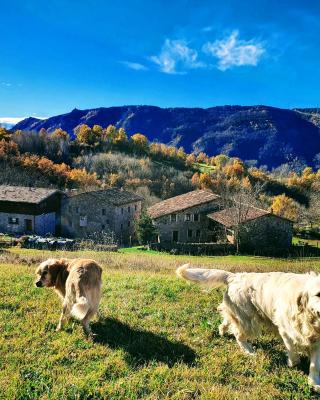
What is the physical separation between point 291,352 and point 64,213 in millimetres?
52590

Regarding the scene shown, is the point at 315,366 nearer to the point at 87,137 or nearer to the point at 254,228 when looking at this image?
the point at 254,228

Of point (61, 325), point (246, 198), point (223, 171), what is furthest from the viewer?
point (223, 171)

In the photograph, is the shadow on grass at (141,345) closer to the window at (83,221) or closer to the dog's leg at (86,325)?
the dog's leg at (86,325)

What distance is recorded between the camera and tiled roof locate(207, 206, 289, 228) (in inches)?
1857

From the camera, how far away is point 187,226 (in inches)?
2044

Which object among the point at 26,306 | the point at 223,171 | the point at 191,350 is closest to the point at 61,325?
the point at 26,306

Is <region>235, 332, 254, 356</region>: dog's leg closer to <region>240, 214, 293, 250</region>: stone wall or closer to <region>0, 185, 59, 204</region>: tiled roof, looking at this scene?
<region>240, 214, 293, 250</region>: stone wall

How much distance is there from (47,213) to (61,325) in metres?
48.7

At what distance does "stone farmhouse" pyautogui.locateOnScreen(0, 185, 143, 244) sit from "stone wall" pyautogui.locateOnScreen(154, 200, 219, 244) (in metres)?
5.24

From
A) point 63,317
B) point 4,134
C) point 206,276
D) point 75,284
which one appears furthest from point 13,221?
point 4,134

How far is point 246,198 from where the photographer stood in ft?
167

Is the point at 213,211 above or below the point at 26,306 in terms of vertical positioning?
below

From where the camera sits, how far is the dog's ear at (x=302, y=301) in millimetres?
4602

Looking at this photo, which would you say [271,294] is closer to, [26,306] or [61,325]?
[61,325]
